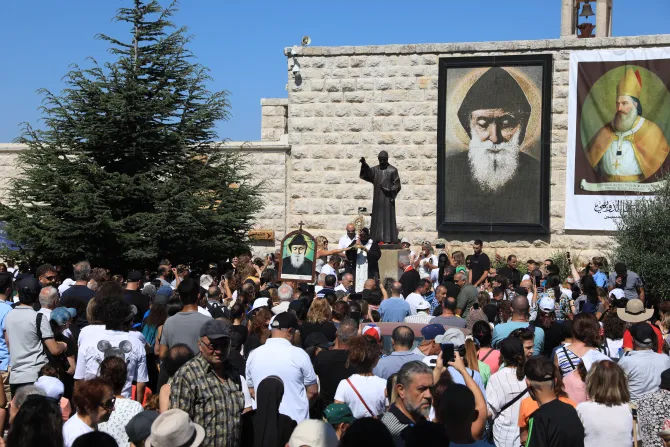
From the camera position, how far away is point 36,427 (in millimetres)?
4590

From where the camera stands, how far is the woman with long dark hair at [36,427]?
15.0ft

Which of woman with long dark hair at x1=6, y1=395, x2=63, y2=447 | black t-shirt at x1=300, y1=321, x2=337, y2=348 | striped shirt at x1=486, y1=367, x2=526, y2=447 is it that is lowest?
striped shirt at x1=486, y1=367, x2=526, y2=447

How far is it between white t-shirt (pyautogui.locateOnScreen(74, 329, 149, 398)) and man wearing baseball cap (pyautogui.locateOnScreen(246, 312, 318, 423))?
1064mm

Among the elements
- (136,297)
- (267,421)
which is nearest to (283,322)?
(267,421)

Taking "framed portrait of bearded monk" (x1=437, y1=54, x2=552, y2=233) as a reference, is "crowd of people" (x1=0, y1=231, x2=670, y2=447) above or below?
below

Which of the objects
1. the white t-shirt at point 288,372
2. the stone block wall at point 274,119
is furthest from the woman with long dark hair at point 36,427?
the stone block wall at point 274,119

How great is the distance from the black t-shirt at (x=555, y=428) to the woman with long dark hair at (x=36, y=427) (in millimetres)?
2906

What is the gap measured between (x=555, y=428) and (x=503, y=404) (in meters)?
1.15

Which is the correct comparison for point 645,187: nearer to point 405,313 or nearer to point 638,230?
point 638,230

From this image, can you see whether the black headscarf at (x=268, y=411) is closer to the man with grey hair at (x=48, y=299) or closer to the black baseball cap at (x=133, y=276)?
the man with grey hair at (x=48, y=299)

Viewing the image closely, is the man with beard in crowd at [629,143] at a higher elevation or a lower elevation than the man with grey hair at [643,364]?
higher

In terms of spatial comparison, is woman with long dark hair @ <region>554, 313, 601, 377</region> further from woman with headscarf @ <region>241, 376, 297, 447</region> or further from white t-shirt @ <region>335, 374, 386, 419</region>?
woman with headscarf @ <region>241, 376, 297, 447</region>

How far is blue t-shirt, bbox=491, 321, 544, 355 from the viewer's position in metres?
8.66

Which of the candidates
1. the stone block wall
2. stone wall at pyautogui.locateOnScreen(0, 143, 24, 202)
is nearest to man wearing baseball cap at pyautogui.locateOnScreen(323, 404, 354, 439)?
the stone block wall
